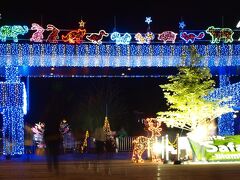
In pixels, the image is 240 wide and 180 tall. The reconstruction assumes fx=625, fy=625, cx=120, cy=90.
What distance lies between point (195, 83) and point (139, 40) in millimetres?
4419

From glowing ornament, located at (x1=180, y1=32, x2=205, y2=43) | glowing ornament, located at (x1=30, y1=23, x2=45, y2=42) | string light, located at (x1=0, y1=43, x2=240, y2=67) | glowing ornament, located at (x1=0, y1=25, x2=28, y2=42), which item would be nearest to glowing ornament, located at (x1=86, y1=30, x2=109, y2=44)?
string light, located at (x1=0, y1=43, x2=240, y2=67)

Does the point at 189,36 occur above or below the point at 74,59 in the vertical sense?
above

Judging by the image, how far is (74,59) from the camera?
30.3 metres

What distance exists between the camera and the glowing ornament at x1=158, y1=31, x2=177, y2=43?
30667mm

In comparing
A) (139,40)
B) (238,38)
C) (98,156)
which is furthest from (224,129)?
(98,156)

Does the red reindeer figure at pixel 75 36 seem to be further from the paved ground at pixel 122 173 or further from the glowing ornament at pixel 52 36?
the paved ground at pixel 122 173

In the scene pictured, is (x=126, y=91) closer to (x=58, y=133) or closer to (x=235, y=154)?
(x=235, y=154)

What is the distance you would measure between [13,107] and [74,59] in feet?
13.3

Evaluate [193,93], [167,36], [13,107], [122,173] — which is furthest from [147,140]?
[122,173]

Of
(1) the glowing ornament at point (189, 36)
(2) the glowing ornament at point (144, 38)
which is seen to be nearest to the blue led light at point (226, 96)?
→ (1) the glowing ornament at point (189, 36)

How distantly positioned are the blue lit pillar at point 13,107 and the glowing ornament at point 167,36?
24.2 feet

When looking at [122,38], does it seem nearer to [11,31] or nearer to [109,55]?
[109,55]

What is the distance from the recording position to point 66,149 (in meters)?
41.1

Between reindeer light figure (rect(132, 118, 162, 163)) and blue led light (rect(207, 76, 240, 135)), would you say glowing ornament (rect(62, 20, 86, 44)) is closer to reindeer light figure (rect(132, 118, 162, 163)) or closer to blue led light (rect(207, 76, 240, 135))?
reindeer light figure (rect(132, 118, 162, 163))
